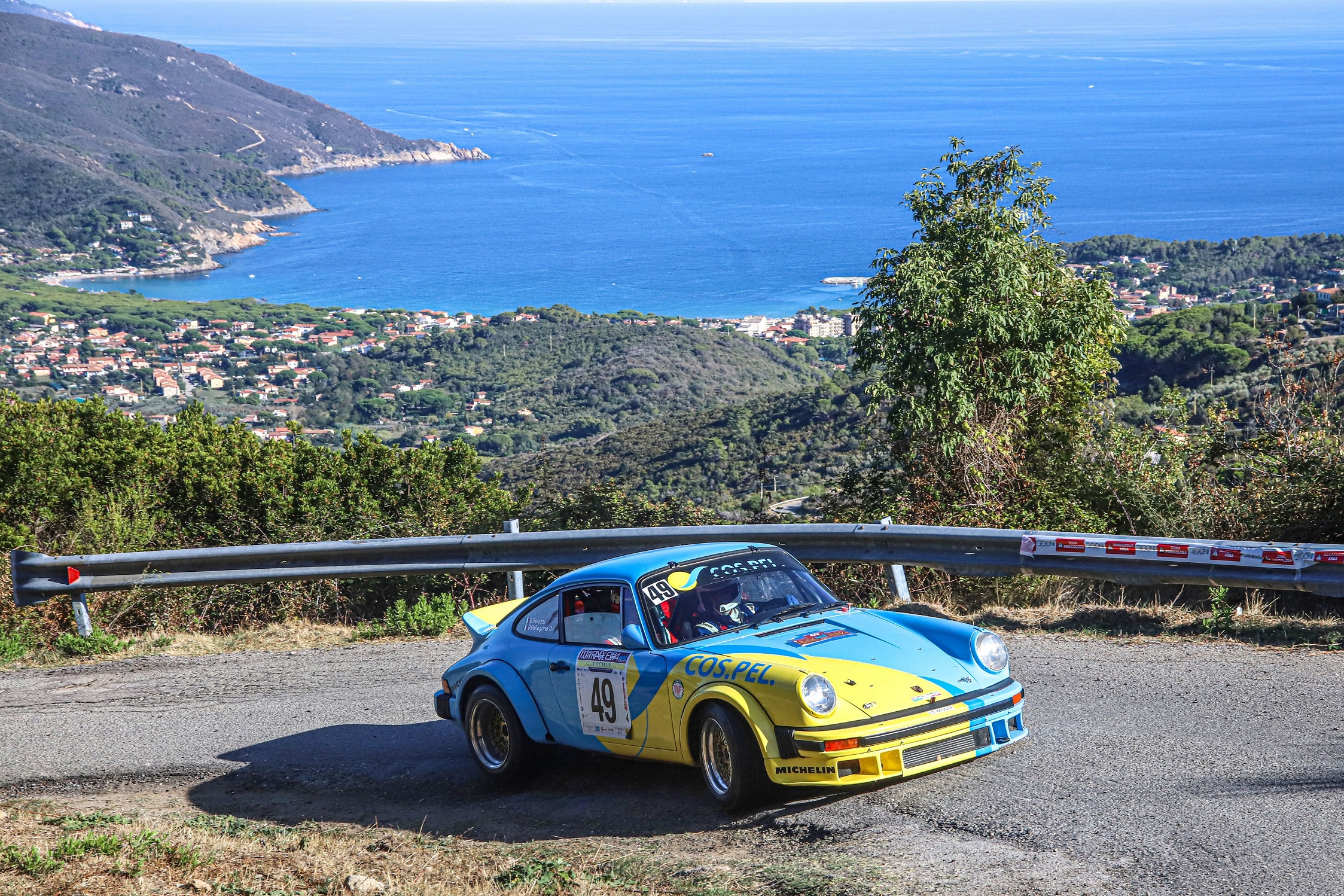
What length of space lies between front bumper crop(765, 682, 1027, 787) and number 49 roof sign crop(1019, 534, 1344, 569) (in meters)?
3.22

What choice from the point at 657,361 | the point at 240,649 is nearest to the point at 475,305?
the point at 657,361

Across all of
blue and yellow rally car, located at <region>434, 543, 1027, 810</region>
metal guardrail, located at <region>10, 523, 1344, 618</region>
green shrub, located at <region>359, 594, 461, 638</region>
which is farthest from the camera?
green shrub, located at <region>359, 594, 461, 638</region>

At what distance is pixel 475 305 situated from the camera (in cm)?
10969

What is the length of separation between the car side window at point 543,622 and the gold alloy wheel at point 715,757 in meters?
1.24

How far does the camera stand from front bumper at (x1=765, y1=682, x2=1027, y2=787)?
5316 mm

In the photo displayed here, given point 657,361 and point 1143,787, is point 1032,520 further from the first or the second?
point 657,361

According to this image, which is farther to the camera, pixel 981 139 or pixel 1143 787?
pixel 981 139

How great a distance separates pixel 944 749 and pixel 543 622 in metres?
2.45

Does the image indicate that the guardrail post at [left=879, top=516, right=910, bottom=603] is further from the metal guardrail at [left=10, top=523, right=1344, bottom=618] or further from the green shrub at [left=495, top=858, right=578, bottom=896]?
the green shrub at [left=495, top=858, right=578, bottom=896]

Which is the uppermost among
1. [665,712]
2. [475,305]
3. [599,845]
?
[475,305]

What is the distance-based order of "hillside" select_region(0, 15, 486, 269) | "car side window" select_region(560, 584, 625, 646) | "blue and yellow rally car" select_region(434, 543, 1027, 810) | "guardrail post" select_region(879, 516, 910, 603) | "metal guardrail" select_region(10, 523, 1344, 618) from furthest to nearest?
"hillside" select_region(0, 15, 486, 269) < "guardrail post" select_region(879, 516, 910, 603) < "metal guardrail" select_region(10, 523, 1344, 618) < "car side window" select_region(560, 584, 625, 646) < "blue and yellow rally car" select_region(434, 543, 1027, 810)

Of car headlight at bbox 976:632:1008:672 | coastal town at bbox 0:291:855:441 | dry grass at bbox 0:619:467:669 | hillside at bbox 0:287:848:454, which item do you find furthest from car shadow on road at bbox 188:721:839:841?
coastal town at bbox 0:291:855:441

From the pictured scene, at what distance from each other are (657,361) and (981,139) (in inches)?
3896

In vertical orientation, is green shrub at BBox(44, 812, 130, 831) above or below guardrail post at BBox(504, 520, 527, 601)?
below
